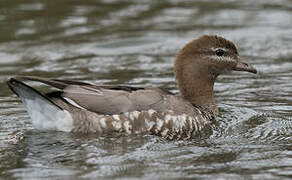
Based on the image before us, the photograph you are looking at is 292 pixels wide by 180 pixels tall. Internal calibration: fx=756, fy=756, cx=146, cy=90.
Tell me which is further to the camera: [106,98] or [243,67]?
[243,67]

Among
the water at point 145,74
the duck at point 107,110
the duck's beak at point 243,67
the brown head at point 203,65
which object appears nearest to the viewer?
the water at point 145,74

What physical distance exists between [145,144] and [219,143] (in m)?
0.89

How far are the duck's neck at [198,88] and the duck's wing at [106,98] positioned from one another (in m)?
0.84

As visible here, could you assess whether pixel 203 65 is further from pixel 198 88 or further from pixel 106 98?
pixel 106 98

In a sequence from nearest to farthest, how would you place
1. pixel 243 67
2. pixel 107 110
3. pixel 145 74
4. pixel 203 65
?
1. pixel 107 110
2. pixel 203 65
3. pixel 243 67
4. pixel 145 74

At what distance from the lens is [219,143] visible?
8.95 meters

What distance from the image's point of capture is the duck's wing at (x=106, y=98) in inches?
356

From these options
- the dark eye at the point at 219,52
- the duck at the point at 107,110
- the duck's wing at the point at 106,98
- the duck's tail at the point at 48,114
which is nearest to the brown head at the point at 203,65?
the dark eye at the point at 219,52

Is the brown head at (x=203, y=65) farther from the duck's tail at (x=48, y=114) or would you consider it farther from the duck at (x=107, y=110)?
the duck's tail at (x=48, y=114)

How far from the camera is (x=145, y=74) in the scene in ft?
42.8

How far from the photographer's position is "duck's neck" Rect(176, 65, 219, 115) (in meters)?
10.1

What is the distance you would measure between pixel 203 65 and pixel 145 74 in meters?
2.98

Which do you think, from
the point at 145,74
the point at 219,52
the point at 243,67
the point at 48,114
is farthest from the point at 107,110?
the point at 145,74

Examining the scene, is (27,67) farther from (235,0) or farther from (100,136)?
(235,0)
